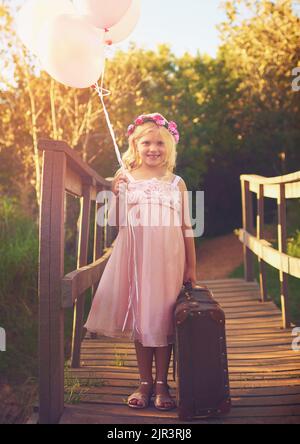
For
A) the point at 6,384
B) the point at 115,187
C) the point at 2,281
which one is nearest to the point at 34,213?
the point at 2,281

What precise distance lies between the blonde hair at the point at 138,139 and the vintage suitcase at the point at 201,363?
901 mm

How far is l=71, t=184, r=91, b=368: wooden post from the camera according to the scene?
4.17 metres

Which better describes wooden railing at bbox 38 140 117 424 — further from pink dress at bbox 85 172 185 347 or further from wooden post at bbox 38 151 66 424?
pink dress at bbox 85 172 185 347

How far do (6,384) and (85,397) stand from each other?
156 cm

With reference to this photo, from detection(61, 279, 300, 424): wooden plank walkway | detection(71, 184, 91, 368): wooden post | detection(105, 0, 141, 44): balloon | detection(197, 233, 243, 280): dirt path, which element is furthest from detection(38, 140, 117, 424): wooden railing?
detection(197, 233, 243, 280): dirt path

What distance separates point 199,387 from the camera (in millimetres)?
3010

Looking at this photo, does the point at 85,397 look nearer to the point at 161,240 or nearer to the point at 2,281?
the point at 161,240

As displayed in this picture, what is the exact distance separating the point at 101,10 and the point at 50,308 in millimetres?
2012

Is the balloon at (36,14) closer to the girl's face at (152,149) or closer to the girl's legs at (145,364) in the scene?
the girl's face at (152,149)

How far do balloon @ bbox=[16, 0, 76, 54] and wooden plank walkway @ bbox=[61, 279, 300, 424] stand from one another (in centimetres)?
217

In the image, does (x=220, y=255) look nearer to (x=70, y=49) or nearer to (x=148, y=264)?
(x=70, y=49)

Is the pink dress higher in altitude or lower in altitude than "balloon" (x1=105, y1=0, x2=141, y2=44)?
lower

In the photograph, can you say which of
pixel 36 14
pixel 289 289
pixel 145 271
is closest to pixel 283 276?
pixel 145 271

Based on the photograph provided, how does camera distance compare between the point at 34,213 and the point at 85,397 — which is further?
the point at 34,213
